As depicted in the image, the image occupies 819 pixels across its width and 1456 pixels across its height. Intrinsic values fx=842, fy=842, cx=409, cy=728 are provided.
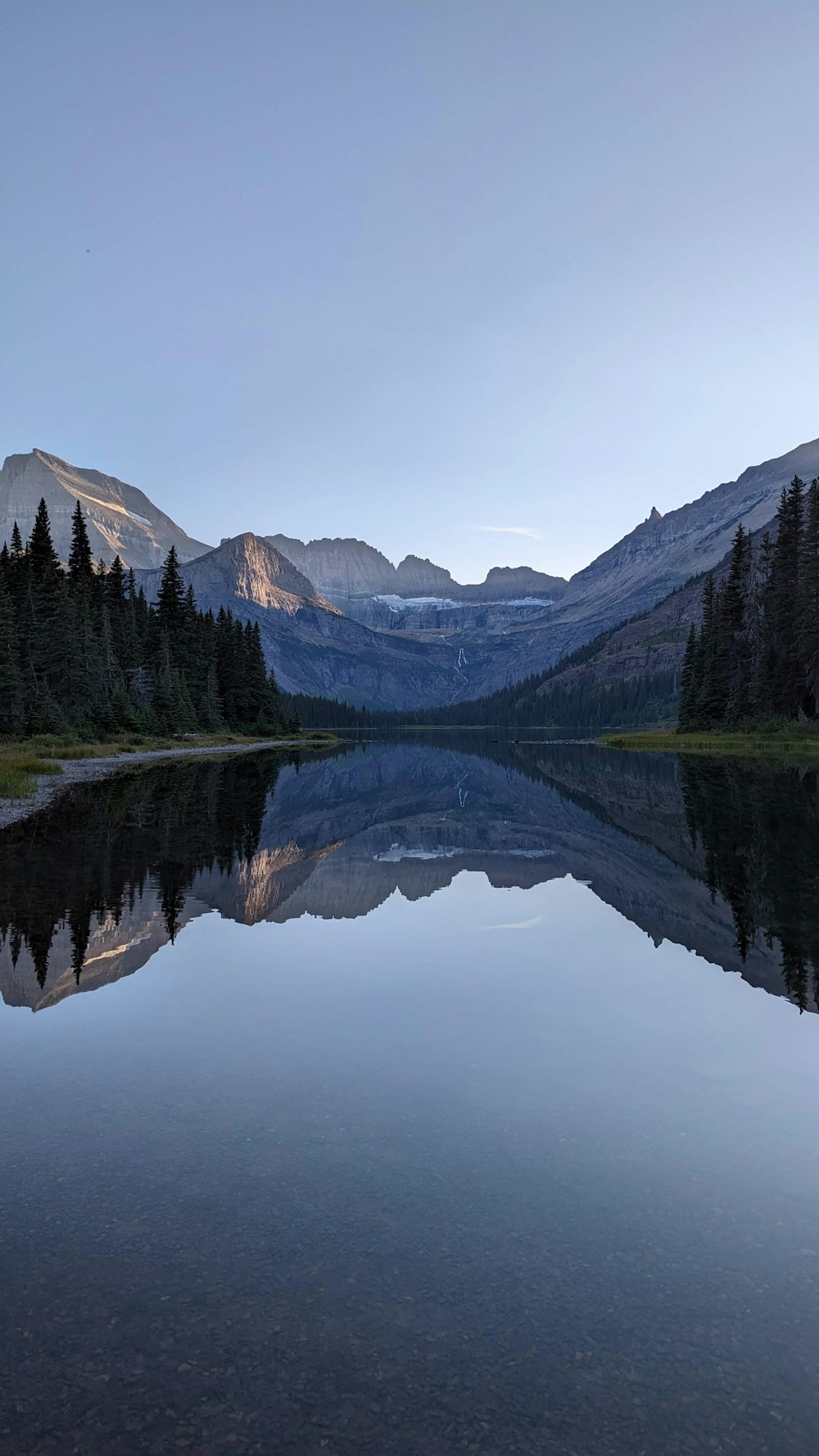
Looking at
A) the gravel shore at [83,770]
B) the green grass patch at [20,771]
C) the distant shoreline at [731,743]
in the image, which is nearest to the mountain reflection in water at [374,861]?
the gravel shore at [83,770]

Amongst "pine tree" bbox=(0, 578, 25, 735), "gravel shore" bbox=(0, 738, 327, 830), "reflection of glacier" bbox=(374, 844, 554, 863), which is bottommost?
"reflection of glacier" bbox=(374, 844, 554, 863)

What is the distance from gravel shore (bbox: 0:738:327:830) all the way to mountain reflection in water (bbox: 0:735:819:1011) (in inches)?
67.2

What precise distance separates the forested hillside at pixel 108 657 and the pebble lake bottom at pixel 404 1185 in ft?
215

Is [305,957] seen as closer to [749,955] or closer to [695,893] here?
[749,955]

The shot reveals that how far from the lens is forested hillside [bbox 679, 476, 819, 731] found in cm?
8944

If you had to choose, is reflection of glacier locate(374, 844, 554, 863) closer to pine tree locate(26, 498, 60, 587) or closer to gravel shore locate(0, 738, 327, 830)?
gravel shore locate(0, 738, 327, 830)

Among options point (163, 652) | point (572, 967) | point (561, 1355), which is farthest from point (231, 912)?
point (163, 652)

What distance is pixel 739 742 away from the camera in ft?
303

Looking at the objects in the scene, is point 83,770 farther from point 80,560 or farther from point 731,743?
point 731,743

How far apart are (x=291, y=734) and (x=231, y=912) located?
422ft

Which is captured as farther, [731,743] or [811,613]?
[731,743]

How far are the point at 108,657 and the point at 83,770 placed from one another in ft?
135

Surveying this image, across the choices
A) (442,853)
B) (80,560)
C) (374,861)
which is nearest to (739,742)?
(442,853)

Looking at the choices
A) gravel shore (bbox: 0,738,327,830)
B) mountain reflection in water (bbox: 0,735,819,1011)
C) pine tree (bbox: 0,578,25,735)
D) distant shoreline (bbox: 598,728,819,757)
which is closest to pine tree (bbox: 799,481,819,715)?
distant shoreline (bbox: 598,728,819,757)
